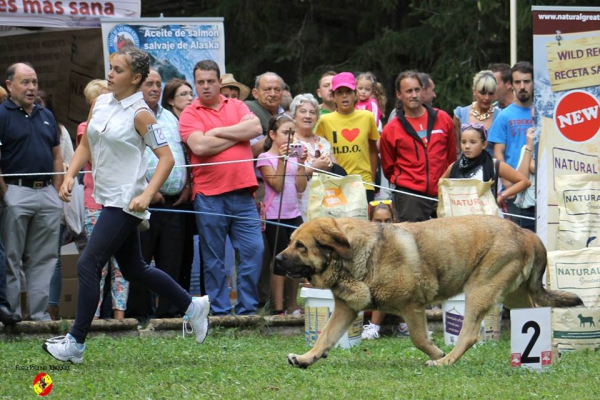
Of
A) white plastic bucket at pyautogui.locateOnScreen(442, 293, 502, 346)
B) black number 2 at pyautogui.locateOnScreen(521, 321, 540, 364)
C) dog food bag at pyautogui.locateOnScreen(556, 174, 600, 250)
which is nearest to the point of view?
black number 2 at pyautogui.locateOnScreen(521, 321, 540, 364)

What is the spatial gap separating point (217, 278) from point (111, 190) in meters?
2.75

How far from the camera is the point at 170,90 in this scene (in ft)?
36.5

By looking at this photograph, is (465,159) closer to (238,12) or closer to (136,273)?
(136,273)

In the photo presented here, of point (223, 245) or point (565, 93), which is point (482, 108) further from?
point (223, 245)

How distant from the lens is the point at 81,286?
7.36m

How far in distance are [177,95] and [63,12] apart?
1944 mm

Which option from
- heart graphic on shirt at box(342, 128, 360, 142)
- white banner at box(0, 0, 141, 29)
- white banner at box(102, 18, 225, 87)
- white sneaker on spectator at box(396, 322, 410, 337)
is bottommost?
white sneaker on spectator at box(396, 322, 410, 337)

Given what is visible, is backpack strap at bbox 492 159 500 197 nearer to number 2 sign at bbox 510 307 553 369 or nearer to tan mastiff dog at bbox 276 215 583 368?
tan mastiff dog at bbox 276 215 583 368

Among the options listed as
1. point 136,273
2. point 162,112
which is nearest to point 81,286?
point 136,273

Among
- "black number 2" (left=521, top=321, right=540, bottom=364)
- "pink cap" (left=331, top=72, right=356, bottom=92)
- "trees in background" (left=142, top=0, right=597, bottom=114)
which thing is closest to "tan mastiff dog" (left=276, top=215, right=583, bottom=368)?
"black number 2" (left=521, top=321, right=540, bottom=364)

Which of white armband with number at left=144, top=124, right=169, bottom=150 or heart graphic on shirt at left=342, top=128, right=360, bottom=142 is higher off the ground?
white armband with number at left=144, top=124, right=169, bottom=150

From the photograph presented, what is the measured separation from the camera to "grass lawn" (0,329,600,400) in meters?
6.20

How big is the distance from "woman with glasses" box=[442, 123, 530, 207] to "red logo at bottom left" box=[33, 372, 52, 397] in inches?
193

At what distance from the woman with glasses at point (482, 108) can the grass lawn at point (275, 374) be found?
334cm
